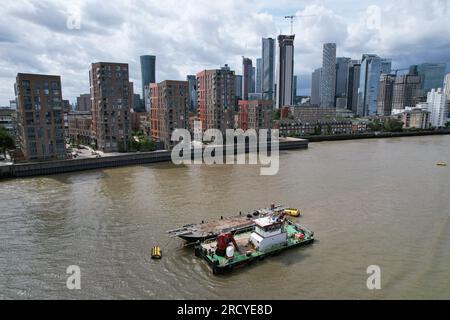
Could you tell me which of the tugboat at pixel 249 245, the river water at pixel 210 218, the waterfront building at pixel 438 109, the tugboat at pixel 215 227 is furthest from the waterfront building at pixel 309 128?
the tugboat at pixel 249 245

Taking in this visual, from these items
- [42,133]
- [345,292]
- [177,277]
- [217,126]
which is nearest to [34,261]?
[177,277]

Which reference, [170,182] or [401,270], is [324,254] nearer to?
[401,270]

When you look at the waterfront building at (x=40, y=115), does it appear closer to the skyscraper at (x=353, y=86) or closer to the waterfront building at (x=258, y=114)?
the waterfront building at (x=258, y=114)

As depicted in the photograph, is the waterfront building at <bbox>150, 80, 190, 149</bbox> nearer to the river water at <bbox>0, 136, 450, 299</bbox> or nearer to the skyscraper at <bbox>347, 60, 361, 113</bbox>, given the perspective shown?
the river water at <bbox>0, 136, 450, 299</bbox>

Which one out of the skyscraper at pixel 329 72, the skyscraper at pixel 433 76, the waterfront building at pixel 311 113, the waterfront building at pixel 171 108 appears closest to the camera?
the waterfront building at pixel 171 108

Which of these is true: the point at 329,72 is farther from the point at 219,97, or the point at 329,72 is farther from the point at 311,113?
the point at 219,97

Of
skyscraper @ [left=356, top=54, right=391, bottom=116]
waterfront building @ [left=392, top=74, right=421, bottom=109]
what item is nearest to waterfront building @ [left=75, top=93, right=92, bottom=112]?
skyscraper @ [left=356, top=54, right=391, bottom=116]

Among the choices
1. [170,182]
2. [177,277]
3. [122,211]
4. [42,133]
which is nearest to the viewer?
[177,277]
